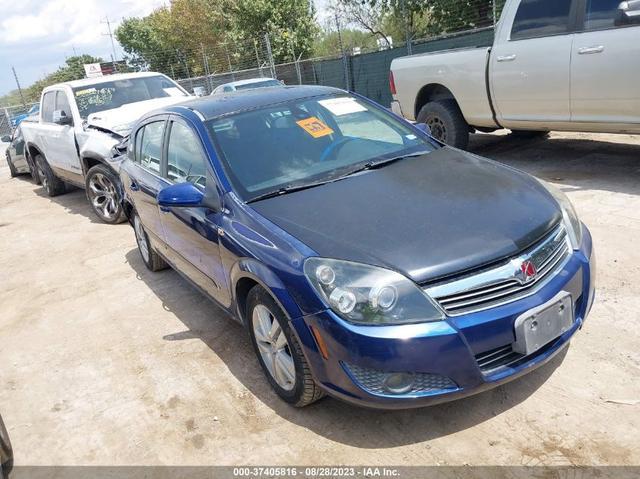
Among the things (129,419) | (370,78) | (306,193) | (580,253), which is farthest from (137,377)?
(370,78)

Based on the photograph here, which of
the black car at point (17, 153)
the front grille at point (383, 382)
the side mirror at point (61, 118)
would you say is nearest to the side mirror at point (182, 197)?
the front grille at point (383, 382)

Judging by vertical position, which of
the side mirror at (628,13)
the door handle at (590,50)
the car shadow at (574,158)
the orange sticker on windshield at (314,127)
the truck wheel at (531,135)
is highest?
the side mirror at (628,13)

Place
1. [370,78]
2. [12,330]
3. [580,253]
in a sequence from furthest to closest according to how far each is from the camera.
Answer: [370,78], [12,330], [580,253]

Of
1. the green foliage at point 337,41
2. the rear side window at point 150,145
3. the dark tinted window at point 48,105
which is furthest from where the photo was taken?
the green foliage at point 337,41

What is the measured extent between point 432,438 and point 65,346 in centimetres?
295

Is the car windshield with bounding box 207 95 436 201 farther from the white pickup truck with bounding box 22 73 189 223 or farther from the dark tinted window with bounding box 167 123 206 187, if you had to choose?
the white pickup truck with bounding box 22 73 189 223

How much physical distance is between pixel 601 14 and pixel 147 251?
5047mm

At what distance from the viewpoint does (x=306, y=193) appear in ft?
10.7

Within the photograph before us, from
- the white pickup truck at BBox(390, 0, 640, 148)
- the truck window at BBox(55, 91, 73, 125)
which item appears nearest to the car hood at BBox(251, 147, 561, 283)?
Result: the white pickup truck at BBox(390, 0, 640, 148)

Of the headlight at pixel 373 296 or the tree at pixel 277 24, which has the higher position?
the tree at pixel 277 24

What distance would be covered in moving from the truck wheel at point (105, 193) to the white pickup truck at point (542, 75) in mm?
4171

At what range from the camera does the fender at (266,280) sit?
2.69 metres

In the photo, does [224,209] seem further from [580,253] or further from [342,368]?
[580,253]

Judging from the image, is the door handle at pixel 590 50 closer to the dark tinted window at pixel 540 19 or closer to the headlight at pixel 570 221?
the dark tinted window at pixel 540 19
